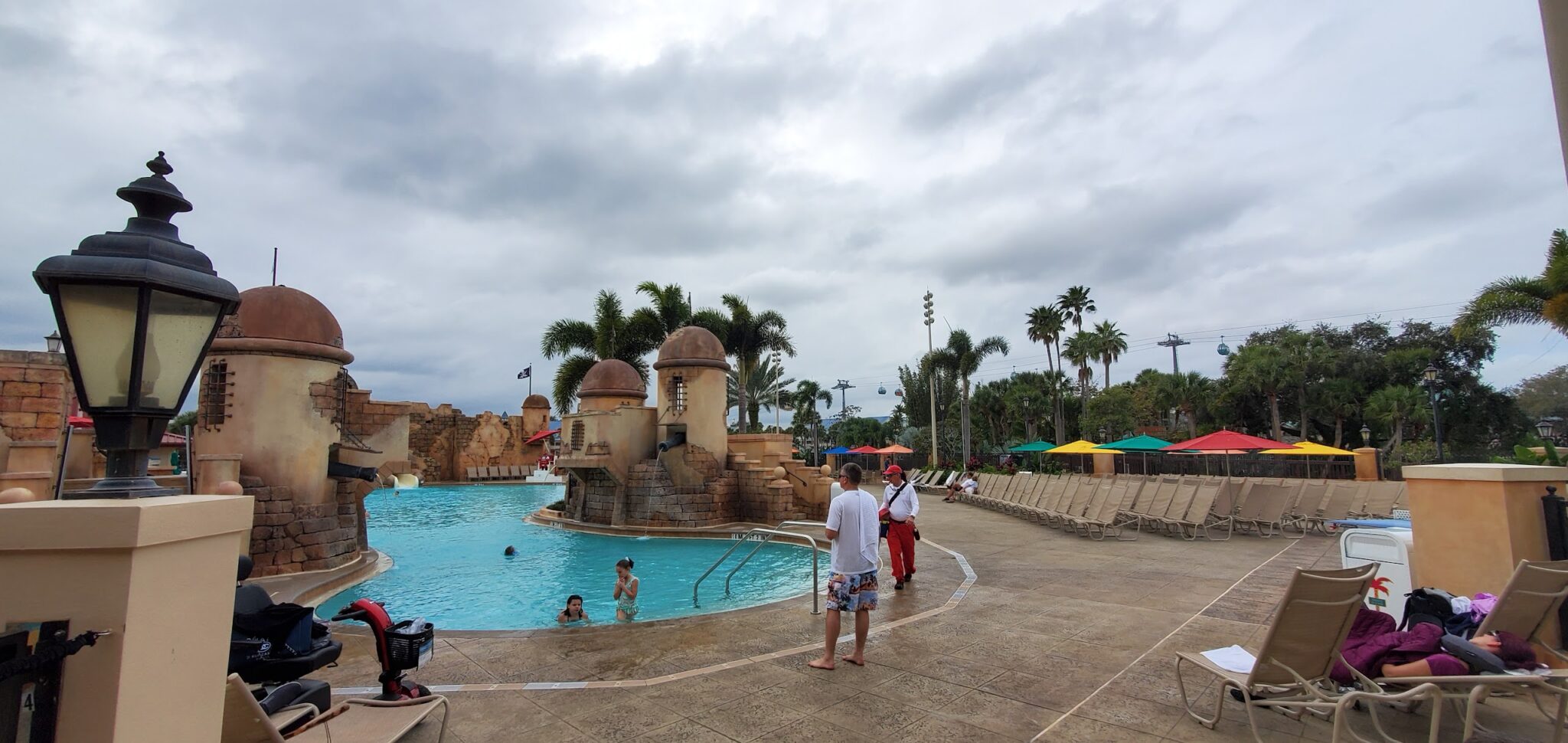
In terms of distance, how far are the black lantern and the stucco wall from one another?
938 cm

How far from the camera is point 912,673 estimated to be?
16.5ft

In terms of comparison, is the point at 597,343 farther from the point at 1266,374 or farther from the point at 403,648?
the point at 1266,374

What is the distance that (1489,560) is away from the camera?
4.61 metres

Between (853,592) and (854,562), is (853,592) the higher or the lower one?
the lower one

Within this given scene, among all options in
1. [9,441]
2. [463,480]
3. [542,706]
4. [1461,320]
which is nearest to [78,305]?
[542,706]

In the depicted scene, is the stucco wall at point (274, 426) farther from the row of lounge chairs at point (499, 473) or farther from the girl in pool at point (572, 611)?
the row of lounge chairs at point (499, 473)

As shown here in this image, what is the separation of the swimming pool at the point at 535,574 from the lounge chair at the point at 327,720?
10.5ft

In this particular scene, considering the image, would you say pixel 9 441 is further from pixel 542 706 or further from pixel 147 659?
pixel 147 659

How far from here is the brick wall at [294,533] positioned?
1025 centimetres

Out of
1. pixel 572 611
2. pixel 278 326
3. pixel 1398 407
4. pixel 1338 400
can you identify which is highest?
pixel 278 326

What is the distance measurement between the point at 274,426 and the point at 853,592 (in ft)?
32.6

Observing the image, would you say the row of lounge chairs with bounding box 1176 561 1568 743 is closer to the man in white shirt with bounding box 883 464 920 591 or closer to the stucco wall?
the man in white shirt with bounding box 883 464 920 591

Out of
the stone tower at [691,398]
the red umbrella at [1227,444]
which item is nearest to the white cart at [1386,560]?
the red umbrella at [1227,444]

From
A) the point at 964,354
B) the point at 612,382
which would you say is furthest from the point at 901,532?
the point at 964,354
